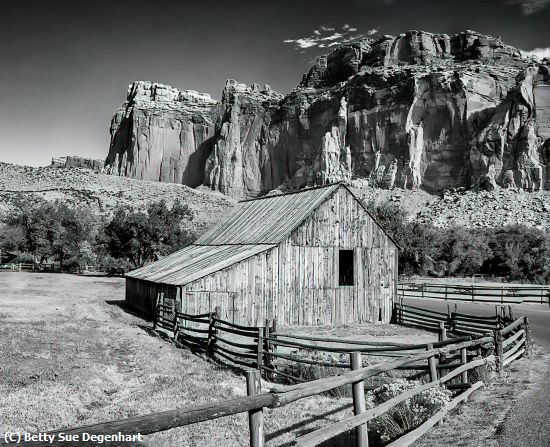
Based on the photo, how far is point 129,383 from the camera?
1086cm

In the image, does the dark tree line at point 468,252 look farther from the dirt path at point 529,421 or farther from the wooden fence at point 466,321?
the dirt path at point 529,421

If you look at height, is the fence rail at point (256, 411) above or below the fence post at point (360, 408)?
above

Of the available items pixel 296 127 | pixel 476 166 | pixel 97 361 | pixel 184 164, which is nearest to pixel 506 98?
pixel 476 166

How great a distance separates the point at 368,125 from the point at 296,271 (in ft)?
362

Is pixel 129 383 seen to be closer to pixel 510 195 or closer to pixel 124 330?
pixel 124 330

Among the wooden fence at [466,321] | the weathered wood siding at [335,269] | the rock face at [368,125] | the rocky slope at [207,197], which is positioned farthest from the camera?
the rock face at [368,125]

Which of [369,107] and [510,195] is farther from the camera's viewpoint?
[369,107]

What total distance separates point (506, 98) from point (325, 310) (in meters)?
104

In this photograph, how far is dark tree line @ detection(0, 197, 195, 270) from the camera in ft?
165

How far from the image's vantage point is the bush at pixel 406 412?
6.86 meters

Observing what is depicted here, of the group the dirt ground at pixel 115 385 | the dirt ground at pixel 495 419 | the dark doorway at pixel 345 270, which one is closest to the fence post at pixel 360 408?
the dirt ground at pixel 495 419

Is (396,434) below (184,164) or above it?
below

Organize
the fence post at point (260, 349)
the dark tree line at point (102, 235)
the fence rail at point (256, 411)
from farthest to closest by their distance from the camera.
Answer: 1. the dark tree line at point (102, 235)
2. the fence post at point (260, 349)
3. the fence rail at point (256, 411)

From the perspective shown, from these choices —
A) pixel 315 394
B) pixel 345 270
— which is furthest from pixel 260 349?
pixel 345 270
